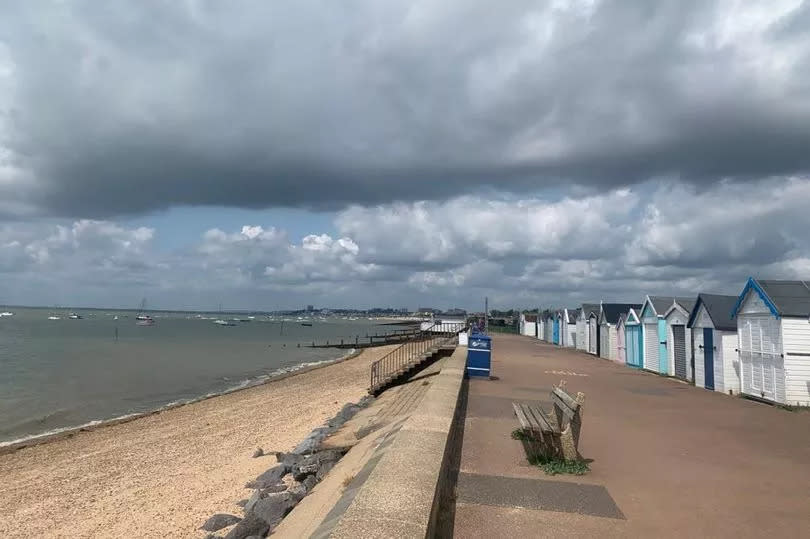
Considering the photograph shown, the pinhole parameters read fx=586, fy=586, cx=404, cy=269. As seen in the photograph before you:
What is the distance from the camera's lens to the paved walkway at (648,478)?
5977mm

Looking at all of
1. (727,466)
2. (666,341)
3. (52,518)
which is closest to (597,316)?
(666,341)

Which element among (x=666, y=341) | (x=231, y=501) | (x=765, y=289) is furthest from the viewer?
(x=666, y=341)

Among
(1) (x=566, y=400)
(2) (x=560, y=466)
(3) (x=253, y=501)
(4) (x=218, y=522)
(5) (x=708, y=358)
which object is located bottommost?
(4) (x=218, y=522)

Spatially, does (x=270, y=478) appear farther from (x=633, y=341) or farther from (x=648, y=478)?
(x=633, y=341)

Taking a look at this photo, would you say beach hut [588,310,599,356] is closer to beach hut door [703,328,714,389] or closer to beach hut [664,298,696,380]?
beach hut [664,298,696,380]

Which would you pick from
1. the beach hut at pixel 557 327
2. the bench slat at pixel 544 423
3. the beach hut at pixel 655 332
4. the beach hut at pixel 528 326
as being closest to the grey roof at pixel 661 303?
the beach hut at pixel 655 332

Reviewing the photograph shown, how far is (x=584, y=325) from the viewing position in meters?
42.7

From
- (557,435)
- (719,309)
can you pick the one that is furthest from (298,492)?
(719,309)

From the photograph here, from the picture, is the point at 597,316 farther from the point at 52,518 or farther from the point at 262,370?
the point at 52,518

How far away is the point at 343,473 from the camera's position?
8.41 meters

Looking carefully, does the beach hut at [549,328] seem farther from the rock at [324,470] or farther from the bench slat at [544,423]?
the rock at [324,470]

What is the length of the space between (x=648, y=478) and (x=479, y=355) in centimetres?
1059

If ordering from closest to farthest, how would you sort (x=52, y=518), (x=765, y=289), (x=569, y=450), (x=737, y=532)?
1. (x=737, y=532)
2. (x=569, y=450)
3. (x=52, y=518)
4. (x=765, y=289)

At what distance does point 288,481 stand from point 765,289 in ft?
44.7
